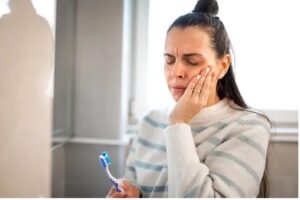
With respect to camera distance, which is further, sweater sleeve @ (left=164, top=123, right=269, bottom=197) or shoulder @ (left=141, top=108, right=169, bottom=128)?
shoulder @ (left=141, top=108, right=169, bottom=128)

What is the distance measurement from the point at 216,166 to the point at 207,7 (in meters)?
0.30

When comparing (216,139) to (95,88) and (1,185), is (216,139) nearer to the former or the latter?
(95,88)

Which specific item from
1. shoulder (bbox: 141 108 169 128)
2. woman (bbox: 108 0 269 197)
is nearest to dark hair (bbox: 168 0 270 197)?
woman (bbox: 108 0 269 197)

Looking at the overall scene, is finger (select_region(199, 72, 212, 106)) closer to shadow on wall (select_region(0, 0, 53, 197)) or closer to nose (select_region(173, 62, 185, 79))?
nose (select_region(173, 62, 185, 79))

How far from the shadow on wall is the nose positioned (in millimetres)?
251

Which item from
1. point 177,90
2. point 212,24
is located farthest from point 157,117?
point 212,24

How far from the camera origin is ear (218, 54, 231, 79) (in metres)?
0.57

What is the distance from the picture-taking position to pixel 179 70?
57cm

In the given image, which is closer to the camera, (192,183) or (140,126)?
(192,183)

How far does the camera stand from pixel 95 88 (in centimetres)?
62

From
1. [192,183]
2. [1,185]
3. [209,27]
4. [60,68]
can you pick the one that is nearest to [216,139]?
[192,183]

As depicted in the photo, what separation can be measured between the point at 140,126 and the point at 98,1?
273mm

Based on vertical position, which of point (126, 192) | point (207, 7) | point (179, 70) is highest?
point (207, 7)

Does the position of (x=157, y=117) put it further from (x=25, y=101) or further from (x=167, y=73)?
(x=25, y=101)
